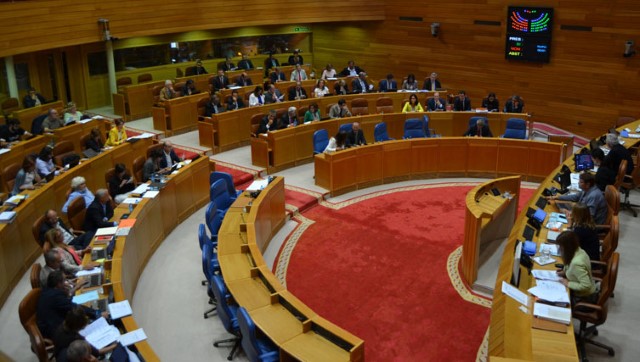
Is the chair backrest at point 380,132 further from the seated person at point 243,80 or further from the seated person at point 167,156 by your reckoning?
the seated person at point 243,80

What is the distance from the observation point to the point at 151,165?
34.2 feet

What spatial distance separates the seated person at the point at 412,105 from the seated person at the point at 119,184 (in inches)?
284

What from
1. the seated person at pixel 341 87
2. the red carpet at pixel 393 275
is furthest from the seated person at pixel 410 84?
the red carpet at pixel 393 275

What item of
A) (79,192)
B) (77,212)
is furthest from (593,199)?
(79,192)

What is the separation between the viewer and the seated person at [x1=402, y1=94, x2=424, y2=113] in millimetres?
14781

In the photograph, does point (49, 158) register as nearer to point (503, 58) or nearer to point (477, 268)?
point (477, 268)

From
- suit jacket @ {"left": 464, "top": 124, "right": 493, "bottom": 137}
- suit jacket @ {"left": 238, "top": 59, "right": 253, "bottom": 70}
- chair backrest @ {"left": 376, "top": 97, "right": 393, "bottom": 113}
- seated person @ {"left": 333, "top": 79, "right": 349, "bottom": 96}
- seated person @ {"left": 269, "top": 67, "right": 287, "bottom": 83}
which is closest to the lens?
suit jacket @ {"left": 464, "top": 124, "right": 493, "bottom": 137}

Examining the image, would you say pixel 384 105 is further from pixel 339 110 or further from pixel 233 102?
pixel 233 102

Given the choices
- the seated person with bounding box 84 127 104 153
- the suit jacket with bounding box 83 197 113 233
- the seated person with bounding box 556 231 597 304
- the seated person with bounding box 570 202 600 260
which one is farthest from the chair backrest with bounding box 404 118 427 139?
the seated person with bounding box 556 231 597 304

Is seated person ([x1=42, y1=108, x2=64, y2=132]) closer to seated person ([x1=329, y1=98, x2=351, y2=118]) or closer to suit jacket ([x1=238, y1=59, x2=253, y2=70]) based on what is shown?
seated person ([x1=329, y1=98, x2=351, y2=118])

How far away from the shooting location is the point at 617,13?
48.3ft

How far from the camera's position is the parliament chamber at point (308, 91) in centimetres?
859

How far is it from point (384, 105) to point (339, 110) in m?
1.98

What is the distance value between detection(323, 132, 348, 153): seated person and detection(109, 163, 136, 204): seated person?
3.90 metres
